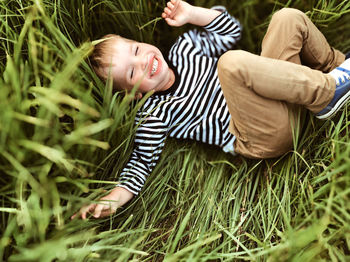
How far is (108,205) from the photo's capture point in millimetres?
962

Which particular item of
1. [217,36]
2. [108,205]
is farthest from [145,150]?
[217,36]

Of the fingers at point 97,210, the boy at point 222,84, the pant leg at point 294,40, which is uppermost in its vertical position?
the pant leg at point 294,40

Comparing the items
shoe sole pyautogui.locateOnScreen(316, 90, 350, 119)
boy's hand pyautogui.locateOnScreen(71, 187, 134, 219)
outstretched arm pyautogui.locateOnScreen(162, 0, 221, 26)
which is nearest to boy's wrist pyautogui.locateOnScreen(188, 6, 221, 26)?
outstretched arm pyautogui.locateOnScreen(162, 0, 221, 26)

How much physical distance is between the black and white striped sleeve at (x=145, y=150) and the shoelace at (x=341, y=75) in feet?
1.97

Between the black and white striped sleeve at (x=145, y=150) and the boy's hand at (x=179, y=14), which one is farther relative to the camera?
the boy's hand at (x=179, y=14)

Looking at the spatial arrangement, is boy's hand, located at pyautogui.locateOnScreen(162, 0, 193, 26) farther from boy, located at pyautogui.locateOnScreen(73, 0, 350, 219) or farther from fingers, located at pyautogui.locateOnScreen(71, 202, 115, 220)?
fingers, located at pyautogui.locateOnScreen(71, 202, 115, 220)

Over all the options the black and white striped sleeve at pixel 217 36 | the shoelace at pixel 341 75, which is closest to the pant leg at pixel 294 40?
the shoelace at pixel 341 75

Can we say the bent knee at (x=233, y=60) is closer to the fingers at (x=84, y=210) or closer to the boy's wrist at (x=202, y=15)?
the boy's wrist at (x=202, y=15)

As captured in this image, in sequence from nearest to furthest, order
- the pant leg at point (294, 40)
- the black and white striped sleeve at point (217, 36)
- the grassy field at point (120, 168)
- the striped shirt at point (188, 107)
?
1. the grassy field at point (120, 168)
2. the pant leg at point (294, 40)
3. the striped shirt at point (188, 107)
4. the black and white striped sleeve at point (217, 36)

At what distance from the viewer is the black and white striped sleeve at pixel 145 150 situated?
106cm

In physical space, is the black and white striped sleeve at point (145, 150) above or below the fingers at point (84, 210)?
→ above

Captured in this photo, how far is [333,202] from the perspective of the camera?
80cm

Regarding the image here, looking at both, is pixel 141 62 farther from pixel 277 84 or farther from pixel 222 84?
pixel 277 84

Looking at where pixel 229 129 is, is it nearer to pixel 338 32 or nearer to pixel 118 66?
pixel 118 66
